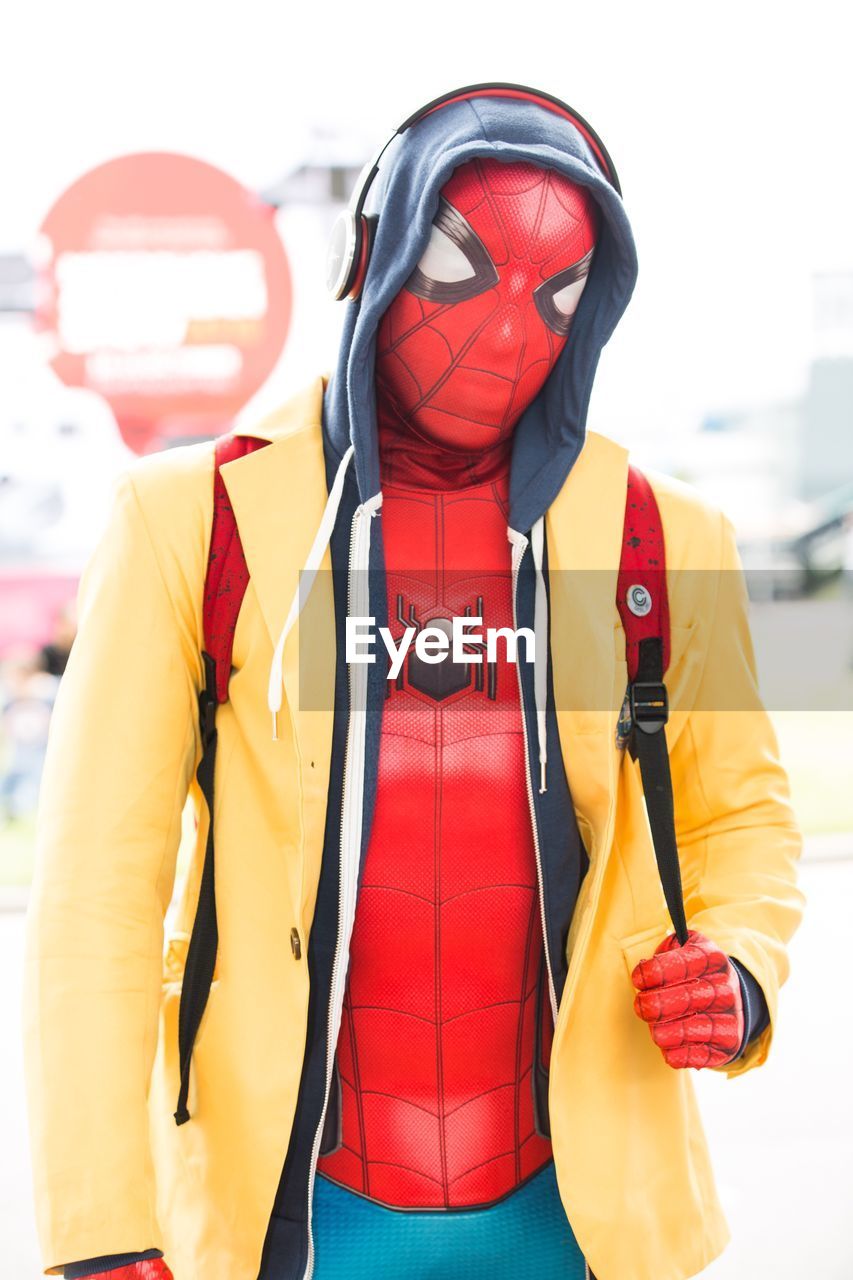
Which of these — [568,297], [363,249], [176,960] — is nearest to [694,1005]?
[176,960]

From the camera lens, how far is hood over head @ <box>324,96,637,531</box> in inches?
41.9

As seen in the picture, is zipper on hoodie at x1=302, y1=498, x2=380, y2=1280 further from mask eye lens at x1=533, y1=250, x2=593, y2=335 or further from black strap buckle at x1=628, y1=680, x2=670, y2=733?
mask eye lens at x1=533, y1=250, x2=593, y2=335

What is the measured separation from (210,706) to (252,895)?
0.19m

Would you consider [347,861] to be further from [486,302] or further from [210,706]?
[486,302]

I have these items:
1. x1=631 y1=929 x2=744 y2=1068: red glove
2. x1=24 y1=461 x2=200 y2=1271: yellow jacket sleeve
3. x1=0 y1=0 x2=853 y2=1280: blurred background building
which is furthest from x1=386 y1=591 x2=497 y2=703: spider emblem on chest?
x1=0 y1=0 x2=853 y2=1280: blurred background building

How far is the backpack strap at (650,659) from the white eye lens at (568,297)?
211 millimetres

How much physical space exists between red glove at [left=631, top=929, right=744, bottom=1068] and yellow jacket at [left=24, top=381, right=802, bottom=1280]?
0.06 m

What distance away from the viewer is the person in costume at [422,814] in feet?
3.41

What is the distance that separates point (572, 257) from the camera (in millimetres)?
1115

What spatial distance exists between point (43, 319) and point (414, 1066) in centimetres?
278

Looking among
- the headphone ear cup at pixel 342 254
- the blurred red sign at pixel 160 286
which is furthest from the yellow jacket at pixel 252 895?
the blurred red sign at pixel 160 286

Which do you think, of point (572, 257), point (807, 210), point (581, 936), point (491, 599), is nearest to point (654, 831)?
point (581, 936)

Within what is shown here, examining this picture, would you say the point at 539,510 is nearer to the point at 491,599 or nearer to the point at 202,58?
the point at 491,599

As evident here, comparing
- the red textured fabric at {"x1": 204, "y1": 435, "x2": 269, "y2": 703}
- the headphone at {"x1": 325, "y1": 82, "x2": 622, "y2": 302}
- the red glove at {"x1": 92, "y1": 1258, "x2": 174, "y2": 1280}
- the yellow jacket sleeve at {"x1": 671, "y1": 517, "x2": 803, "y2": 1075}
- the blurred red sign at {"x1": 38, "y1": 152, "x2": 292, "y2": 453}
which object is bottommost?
the red glove at {"x1": 92, "y1": 1258, "x2": 174, "y2": 1280}
